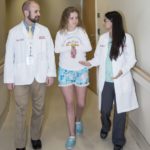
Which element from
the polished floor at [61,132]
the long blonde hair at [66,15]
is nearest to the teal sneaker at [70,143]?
the polished floor at [61,132]

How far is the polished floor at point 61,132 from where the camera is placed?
11.8 ft

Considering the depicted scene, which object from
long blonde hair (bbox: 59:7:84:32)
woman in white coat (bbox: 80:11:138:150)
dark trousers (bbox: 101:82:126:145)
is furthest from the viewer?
long blonde hair (bbox: 59:7:84:32)

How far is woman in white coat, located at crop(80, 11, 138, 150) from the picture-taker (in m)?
3.20

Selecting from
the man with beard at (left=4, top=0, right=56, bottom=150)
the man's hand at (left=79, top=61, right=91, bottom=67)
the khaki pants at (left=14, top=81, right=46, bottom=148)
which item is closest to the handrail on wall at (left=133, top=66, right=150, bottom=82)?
the man's hand at (left=79, top=61, right=91, bottom=67)

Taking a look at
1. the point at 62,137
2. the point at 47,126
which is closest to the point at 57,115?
the point at 47,126

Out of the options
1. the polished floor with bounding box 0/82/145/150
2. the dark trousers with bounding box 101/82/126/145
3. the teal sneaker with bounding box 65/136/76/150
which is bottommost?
the polished floor with bounding box 0/82/145/150

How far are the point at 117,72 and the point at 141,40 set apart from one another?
424 mm

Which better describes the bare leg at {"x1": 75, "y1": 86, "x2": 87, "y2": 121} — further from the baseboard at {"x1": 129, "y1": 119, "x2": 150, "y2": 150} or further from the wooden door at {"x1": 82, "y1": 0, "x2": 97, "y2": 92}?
the wooden door at {"x1": 82, "y1": 0, "x2": 97, "y2": 92}

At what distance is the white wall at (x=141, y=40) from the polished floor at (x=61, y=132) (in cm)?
33

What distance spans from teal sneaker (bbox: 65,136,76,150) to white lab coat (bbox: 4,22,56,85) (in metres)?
0.81

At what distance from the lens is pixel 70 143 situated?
11.7 feet

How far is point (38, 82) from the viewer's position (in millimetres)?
3221

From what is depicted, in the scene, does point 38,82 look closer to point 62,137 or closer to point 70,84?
point 70,84

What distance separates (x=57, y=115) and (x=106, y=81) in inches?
64.9
